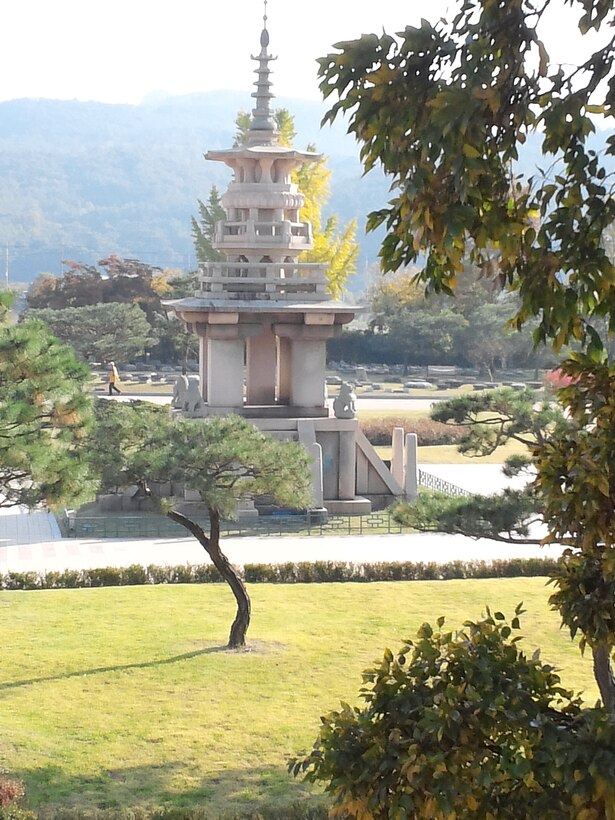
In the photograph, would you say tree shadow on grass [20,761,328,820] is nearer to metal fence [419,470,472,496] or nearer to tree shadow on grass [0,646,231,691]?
tree shadow on grass [0,646,231,691]

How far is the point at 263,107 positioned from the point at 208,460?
40.9ft

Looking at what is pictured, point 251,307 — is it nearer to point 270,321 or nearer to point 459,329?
point 270,321

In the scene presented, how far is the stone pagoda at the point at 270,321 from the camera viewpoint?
22281 mm

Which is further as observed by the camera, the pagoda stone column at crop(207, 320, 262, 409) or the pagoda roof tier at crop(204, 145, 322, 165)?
the pagoda roof tier at crop(204, 145, 322, 165)

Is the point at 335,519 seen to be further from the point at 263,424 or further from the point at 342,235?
the point at 342,235

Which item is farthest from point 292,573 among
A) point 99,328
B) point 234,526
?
point 99,328

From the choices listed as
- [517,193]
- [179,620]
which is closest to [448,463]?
[179,620]

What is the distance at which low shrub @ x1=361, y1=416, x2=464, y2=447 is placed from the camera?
3334 centimetres

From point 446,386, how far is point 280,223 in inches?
1032

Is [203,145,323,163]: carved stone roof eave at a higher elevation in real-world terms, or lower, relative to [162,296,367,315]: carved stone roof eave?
higher

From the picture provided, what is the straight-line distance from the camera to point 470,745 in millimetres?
4648

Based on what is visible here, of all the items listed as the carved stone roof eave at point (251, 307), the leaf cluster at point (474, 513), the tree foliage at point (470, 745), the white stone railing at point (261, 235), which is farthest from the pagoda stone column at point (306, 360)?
the tree foliage at point (470, 745)

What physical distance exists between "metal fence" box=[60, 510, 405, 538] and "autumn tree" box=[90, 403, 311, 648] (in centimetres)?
659

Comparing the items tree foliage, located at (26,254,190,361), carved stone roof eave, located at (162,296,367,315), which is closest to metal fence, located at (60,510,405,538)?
carved stone roof eave, located at (162,296,367,315)
